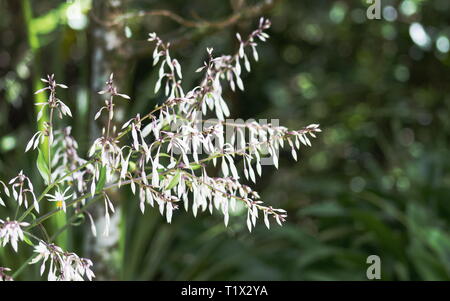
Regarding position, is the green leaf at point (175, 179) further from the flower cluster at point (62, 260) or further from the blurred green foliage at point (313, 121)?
the blurred green foliage at point (313, 121)

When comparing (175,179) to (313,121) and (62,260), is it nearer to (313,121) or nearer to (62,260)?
(62,260)

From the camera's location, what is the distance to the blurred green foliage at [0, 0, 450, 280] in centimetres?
165

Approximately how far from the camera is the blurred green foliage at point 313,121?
1.65 m

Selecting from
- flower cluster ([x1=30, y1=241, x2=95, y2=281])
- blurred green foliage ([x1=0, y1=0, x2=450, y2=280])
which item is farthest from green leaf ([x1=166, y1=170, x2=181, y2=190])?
blurred green foliage ([x1=0, y1=0, x2=450, y2=280])

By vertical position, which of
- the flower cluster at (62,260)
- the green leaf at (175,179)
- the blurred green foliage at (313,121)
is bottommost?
the flower cluster at (62,260)

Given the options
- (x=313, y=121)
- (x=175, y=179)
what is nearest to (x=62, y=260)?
(x=175, y=179)

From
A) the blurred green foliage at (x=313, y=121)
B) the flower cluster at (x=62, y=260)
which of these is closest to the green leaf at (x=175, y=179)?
the flower cluster at (x=62, y=260)

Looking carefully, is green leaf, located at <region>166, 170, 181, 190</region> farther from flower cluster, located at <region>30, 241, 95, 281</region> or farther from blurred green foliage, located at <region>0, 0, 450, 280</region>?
blurred green foliage, located at <region>0, 0, 450, 280</region>

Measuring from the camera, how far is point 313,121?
2.16 meters

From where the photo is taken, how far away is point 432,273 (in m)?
1.48

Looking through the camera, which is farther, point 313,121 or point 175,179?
point 313,121
